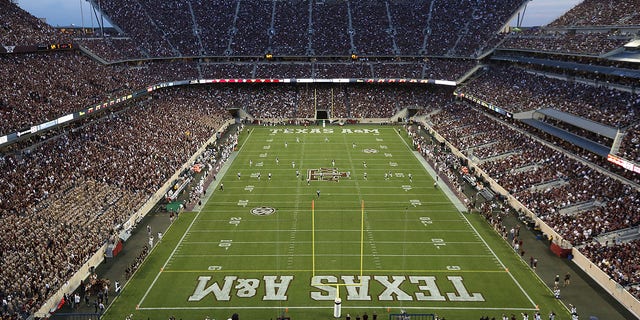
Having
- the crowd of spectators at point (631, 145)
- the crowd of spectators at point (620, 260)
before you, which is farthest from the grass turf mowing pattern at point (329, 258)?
the crowd of spectators at point (631, 145)

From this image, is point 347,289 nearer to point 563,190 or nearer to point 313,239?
point 313,239

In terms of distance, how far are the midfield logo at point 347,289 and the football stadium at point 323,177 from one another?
0.11 metres

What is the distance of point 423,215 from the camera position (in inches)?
1206

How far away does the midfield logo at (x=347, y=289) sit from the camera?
21141mm

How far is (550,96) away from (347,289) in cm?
2953

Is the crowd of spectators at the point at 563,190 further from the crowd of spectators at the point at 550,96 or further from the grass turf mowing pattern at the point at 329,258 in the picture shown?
the grass turf mowing pattern at the point at 329,258

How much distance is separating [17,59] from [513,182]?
124ft

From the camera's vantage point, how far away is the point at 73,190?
95.2 ft

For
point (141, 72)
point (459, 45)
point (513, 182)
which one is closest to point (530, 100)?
point (513, 182)

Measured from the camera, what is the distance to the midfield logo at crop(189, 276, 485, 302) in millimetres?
21141

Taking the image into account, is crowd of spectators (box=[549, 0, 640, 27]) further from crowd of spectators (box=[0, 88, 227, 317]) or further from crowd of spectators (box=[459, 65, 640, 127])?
crowd of spectators (box=[0, 88, 227, 317])

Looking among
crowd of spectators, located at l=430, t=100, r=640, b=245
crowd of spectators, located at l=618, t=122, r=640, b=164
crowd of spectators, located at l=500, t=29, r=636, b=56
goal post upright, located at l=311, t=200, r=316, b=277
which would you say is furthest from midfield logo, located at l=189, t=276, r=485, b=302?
crowd of spectators, located at l=500, t=29, r=636, b=56

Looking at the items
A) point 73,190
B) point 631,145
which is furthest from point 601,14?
point 73,190

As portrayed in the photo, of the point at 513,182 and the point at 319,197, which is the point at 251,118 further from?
the point at 513,182
